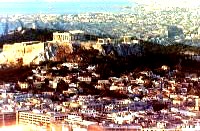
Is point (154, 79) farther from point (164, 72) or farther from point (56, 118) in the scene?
point (56, 118)

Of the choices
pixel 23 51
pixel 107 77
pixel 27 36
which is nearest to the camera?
pixel 107 77

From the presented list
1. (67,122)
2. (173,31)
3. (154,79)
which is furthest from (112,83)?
(173,31)

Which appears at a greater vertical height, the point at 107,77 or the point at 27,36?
the point at 27,36

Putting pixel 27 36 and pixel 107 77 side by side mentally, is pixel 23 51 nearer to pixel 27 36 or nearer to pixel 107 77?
pixel 107 77

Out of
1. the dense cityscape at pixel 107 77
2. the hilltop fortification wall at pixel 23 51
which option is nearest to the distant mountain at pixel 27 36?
the dense cityscape at pixel 107 77

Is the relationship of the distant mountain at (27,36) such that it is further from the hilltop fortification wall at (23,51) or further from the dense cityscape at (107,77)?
the hilltop fortification wall at (23,51)

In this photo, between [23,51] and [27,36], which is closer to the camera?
[23,51]

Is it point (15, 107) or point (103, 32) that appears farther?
point (103, 32)

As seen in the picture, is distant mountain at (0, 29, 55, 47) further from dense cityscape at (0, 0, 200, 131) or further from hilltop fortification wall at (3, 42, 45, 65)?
hilltop fortification wall at (3, 42, 45, 65)

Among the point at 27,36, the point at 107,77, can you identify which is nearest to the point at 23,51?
the point at 107,77
